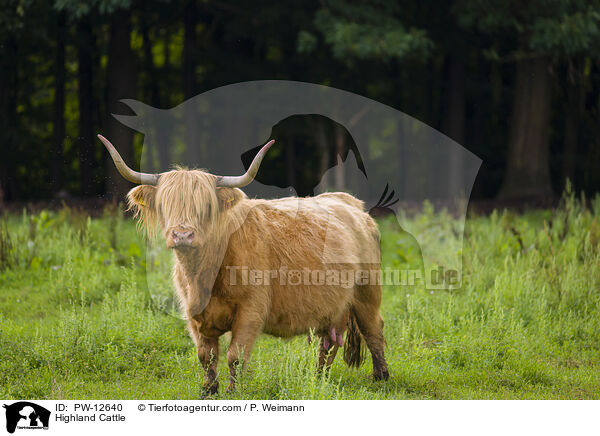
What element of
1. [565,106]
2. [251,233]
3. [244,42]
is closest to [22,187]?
[244,42]

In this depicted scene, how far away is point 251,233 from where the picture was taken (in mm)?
4992

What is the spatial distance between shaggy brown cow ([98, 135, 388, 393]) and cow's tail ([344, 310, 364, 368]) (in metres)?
0.01

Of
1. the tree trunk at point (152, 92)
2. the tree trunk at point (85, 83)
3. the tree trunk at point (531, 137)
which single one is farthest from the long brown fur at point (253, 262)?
the tree trunk at point (152, 92)

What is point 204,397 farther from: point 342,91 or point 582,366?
point 342,91

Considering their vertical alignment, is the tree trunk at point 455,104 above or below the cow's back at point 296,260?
above

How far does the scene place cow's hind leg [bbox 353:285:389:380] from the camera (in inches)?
223

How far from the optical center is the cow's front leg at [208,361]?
481cm

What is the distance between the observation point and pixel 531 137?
1559 centimetres

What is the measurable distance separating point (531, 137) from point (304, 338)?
11.0 metres

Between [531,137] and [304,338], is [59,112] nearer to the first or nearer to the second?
[531,137]

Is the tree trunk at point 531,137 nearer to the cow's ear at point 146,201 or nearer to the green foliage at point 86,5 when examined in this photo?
the green foliage at point 86,5

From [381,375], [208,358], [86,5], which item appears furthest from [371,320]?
[86,5]

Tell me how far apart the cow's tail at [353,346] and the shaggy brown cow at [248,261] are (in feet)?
0.04
